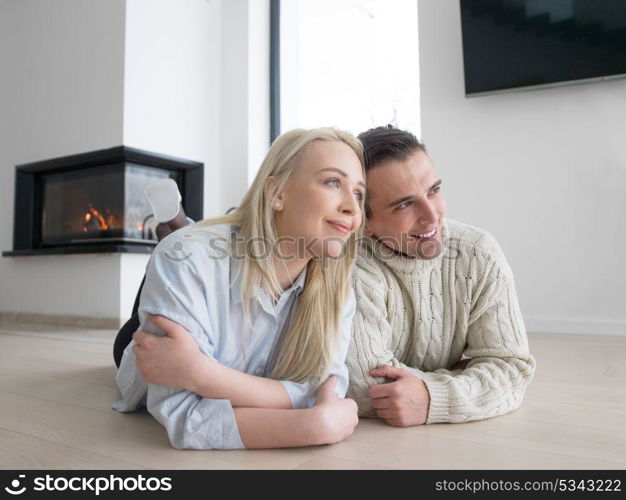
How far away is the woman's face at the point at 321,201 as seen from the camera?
937 millimetres

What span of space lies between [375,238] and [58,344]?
1.73 metres

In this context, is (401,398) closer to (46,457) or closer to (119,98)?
(46,457)

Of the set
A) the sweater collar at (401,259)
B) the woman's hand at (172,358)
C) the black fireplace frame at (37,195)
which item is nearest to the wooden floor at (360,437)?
the woman's hand at (172,358)

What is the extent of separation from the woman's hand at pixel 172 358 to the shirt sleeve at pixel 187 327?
0.02 meters

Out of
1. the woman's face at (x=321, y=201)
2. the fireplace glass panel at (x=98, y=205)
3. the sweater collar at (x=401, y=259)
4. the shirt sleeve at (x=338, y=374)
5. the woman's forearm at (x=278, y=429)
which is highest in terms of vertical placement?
the fireplace glass panel at (x=98, y=205)

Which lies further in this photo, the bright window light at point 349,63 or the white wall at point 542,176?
the bright window light at point 349,63

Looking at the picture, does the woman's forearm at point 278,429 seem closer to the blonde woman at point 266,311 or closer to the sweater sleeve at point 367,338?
the blonde woman at point 266,311

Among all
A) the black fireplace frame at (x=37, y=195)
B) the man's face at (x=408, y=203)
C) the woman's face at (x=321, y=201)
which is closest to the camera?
the woman's face at (x=321, y=201)

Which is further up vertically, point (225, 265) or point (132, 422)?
point (225, 265)

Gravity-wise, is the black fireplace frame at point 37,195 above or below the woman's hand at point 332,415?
above

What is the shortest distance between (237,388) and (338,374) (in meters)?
0.22
